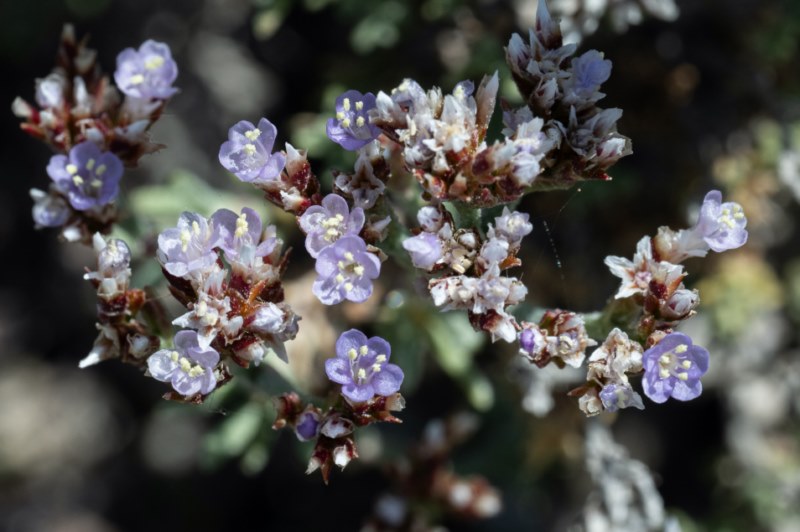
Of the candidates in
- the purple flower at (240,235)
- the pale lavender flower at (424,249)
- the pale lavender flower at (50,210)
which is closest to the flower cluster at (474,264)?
the pale lavender flower at (424,249)

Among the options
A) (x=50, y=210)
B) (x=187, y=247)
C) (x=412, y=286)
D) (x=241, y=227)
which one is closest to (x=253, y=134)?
(x=241, y=227)

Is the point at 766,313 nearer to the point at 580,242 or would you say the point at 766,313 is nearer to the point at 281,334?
the point at 580,242

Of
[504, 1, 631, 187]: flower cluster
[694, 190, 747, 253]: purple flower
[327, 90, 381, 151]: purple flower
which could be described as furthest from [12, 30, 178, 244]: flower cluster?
[694, 190, 747, 253]: purple flower

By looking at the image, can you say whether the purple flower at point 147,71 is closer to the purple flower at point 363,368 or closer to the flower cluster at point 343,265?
the flower cluster at point 343,265

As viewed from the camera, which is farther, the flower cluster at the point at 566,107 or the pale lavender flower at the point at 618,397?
the flower cluster at the point at 566,107

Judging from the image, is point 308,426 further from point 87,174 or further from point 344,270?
point 87,174

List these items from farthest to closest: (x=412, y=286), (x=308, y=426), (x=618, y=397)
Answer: (x=412, y=286) < (x=308, y=426) < (x=618, y=397)
